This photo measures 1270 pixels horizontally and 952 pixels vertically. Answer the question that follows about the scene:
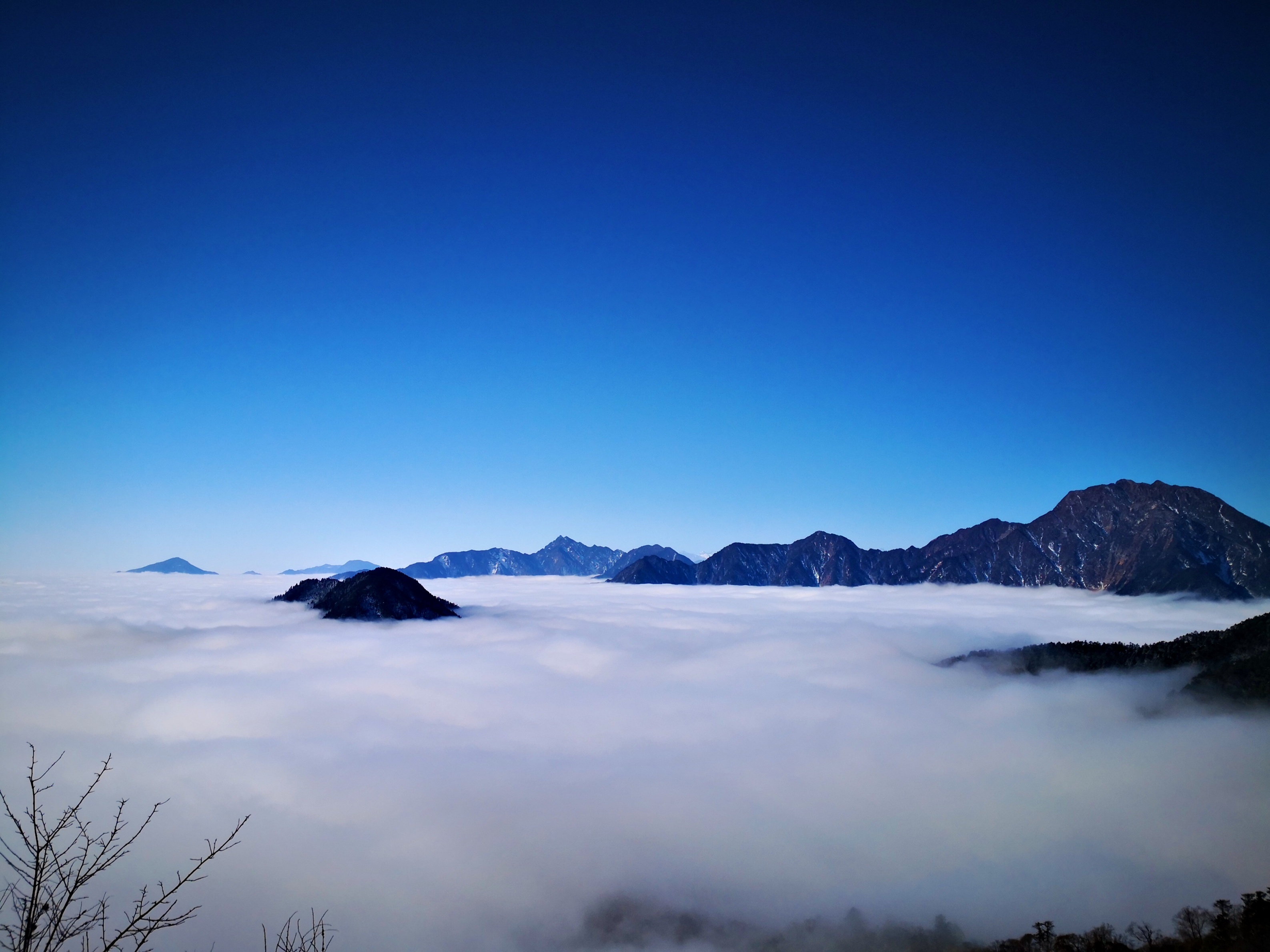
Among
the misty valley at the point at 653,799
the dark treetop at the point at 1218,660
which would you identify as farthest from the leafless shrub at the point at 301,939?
the dark treetop at the point at 1218,660

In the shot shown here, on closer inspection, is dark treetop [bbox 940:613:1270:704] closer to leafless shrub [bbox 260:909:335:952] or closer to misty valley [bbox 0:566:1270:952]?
misty valley [bbox 0:566:1270:952]

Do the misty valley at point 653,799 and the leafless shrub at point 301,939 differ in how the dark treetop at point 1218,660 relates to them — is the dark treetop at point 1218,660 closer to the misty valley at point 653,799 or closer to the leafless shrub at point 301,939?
the misty valley at point 653,799

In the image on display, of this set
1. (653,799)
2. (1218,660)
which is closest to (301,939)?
(653,799)

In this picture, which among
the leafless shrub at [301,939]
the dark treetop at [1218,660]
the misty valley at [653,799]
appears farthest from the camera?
the dark treetop at [1218,660]

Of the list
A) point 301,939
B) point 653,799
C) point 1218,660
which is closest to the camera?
point 301,939

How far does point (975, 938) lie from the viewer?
398 ft

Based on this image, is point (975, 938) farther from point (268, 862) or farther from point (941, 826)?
point (268, 862)

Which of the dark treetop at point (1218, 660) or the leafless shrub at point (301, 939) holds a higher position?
the leafless shrub at point (301, 939)

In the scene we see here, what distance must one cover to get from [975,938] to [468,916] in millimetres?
110239

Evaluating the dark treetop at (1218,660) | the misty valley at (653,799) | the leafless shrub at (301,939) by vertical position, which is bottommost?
the misty valley at (653,799)

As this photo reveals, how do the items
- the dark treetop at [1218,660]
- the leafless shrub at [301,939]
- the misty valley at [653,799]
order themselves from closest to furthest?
the leafless shrub at [301,939] → the misty valley at [653,799] → the dark treetop at [1218,660]

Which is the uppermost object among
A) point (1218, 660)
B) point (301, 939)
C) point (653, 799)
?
point (301, 939)

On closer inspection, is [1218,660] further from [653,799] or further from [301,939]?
[301,939]

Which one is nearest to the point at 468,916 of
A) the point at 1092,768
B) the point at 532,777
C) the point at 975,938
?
the point at 532,777
